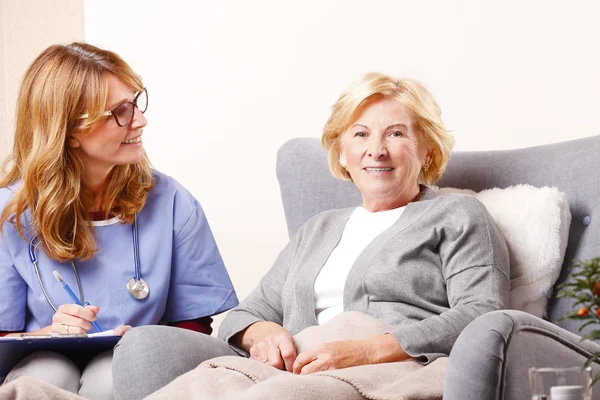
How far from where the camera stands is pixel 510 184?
208 cm

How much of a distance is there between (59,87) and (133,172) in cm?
29

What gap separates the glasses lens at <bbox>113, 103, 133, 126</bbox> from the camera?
2.13m

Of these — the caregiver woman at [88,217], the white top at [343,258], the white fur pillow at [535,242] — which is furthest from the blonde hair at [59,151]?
the white fur pillow at [535,242]

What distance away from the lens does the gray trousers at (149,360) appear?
1.67 meters

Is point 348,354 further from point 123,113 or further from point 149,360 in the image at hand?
point 123,113

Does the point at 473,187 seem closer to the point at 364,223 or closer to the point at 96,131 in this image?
the point at 364,223

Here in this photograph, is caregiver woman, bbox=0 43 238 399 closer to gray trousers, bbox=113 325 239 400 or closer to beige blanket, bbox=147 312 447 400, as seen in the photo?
gray trousers, bbox=113 325 239 400

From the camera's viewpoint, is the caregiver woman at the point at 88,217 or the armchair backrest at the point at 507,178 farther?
the caregiver woman at the point at 88,217

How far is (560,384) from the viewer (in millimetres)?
1078

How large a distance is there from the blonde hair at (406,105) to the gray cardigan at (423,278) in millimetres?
112

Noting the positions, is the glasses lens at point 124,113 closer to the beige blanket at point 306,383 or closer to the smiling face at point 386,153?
the smiling face at point 386,153

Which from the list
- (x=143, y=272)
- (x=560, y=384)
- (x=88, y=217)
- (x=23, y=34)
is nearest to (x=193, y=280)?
(x=143, y=272)

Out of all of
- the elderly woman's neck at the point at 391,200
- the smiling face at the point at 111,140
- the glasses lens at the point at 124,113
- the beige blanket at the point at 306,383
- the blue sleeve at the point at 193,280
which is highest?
the glasses lens at the point at 124,113

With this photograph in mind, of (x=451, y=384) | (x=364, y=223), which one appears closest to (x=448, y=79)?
(x=364, y=223)
